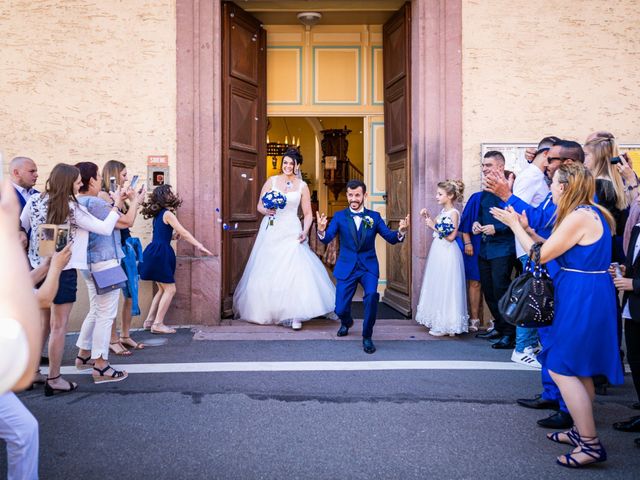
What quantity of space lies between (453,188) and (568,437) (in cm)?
366

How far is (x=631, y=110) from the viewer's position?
744 centimetres

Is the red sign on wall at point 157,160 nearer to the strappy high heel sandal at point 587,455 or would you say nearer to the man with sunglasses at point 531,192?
the man with sunglasses at point 531,192

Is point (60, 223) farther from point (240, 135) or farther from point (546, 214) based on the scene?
point (240, 135)

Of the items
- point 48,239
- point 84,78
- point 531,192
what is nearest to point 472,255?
point 531,192

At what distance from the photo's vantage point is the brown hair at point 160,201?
6.69m

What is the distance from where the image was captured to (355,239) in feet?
20.7

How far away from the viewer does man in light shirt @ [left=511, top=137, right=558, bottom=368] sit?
543 cm

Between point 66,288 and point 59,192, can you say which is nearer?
point 59,192

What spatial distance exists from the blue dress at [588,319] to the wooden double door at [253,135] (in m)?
4.40

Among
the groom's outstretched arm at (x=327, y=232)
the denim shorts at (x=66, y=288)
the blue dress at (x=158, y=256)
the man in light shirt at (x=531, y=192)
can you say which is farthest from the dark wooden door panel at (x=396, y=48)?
the denim shorts at (x=66, y=288)

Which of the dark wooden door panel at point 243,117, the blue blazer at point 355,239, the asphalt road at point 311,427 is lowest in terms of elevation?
the asphalt road at point 311,427

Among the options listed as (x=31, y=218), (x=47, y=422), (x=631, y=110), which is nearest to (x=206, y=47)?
(x=31, y=218)

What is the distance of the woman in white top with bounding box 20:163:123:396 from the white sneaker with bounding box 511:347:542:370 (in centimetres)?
410

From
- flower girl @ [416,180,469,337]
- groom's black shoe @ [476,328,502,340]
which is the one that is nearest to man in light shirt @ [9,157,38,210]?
flower girl @ [416,180,469,337]
